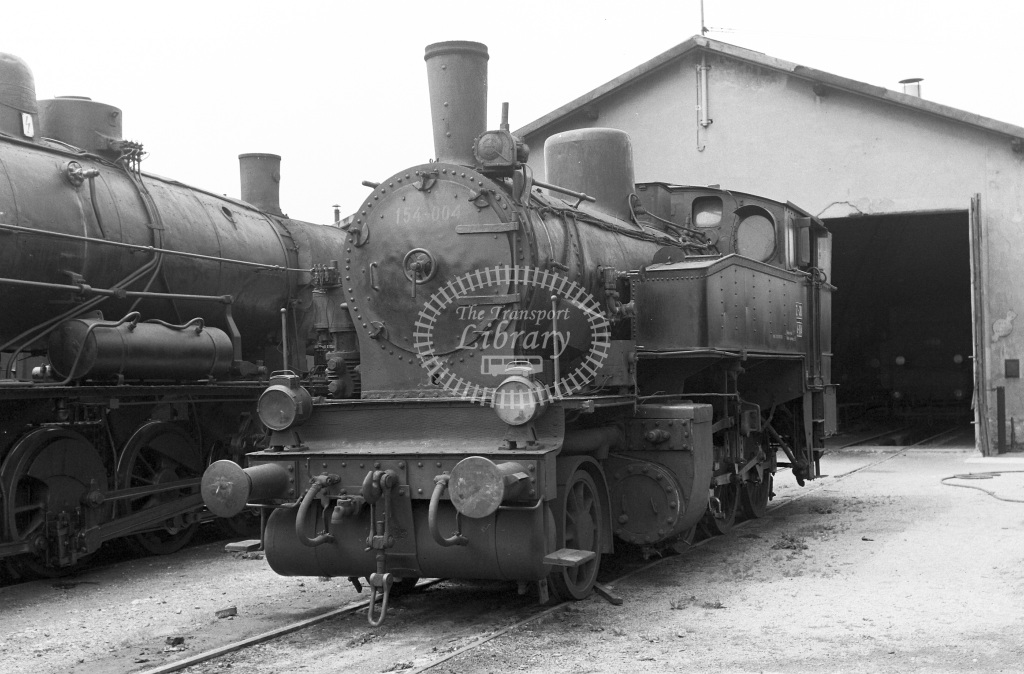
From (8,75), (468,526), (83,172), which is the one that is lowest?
(468,526)

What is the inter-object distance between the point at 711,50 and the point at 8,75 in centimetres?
1277

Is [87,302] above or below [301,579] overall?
above

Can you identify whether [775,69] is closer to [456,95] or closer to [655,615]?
[456,95]

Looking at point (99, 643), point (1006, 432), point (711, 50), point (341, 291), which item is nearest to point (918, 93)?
point (711, 50)

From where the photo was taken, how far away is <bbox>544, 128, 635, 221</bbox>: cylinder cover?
9.24 metres

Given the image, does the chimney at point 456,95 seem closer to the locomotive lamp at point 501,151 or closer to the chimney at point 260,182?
the locomotive lamp at point 501,151

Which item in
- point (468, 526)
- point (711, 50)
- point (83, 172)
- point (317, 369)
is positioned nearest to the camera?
point (468, 526)

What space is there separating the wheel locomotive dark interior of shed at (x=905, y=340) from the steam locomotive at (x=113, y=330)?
1801cm

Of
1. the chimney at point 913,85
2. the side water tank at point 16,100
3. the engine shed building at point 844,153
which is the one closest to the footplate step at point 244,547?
the side water tank at point 16,100

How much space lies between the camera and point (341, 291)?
24.0 ft

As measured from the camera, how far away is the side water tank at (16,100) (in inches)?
312

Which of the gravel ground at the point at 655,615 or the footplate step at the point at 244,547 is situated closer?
the gravel ground at the point at 655,615

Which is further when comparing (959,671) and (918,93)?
(918,93)

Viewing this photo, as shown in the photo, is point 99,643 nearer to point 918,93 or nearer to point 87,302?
point 87,302
